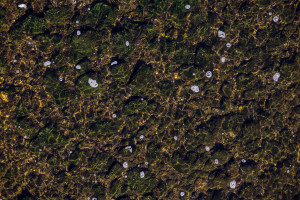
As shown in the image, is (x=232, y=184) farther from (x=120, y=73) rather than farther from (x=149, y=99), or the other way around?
(x=120, y=73)

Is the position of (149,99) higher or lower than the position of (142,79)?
lower

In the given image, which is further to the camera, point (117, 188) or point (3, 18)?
point (117, 188)

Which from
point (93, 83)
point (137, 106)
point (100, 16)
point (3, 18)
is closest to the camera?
point (3, 18)

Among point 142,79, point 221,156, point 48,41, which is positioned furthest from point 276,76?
point 48,41

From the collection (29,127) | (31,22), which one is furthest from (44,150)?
(31,22)

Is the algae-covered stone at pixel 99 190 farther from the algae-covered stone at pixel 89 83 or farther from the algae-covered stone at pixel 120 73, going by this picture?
the algae-covered stone at pixel 120 73

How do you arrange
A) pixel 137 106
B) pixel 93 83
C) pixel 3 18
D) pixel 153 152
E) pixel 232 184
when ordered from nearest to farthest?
pixel 3 18 < pixel 93 83 < pixel 137 106 < pixel 153 152 < pixel 232 184

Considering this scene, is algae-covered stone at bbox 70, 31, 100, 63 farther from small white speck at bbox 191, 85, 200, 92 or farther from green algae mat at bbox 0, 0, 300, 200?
small white speck at bbox 191, 85, 200, 92

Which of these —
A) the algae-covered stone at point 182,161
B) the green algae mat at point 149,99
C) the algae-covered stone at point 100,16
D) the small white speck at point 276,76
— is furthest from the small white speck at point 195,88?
the algae-covered stone at point 100,16
